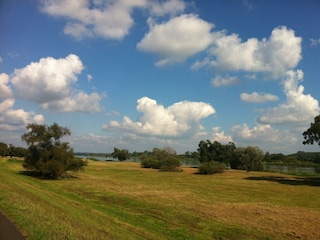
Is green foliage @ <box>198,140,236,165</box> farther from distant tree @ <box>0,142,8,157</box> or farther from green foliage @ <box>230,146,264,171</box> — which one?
distant tree @ <box>0,142,8,157</box>

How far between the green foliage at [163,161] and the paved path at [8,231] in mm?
78129

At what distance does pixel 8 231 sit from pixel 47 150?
43324 millimetres

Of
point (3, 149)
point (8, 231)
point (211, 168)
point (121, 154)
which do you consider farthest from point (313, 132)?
point (121, 154)

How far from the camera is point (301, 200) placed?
31.6 meters

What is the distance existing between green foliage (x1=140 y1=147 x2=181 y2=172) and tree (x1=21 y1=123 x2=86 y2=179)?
4075cm

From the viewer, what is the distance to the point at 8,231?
11.6 m

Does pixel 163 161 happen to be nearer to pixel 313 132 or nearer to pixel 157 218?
pixel 313 132

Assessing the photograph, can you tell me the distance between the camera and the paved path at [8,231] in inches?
427

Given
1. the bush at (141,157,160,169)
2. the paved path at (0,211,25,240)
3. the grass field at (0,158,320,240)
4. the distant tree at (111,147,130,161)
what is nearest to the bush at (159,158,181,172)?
the bush at (141,157,160,169)

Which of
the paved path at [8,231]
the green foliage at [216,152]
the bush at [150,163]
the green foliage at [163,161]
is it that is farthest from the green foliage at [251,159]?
the paved path at [8,231]

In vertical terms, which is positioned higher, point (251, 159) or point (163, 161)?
point (251, 159)

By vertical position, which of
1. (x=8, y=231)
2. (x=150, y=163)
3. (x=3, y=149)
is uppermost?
(x=3, y=149)

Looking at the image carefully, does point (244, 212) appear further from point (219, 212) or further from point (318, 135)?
point (318, 135)

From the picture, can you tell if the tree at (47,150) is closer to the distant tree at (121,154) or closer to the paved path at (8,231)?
the paved path at (8,231)
